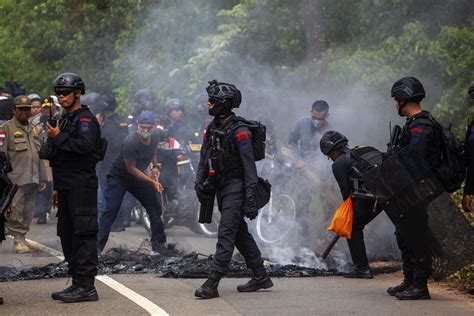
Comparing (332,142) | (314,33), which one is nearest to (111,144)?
(314,33)

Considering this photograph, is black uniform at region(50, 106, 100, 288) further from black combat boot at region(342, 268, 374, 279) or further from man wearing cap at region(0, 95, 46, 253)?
man wearing cap at region(0, 95, 46, 253)

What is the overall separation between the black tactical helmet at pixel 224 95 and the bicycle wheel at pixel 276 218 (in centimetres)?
454

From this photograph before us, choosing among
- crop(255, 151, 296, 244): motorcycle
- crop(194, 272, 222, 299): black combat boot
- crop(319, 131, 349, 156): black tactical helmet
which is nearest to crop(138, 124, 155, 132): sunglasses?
crop(255, 151, 296, 244): motorcycle

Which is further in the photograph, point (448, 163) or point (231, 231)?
point (231, 231)

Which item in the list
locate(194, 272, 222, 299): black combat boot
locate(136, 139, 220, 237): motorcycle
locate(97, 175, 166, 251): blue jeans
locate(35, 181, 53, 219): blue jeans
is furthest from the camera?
locate(35, 181, 53, 219): blue jeans

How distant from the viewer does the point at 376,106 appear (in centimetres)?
1753

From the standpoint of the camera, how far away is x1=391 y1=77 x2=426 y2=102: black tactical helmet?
9727 mm

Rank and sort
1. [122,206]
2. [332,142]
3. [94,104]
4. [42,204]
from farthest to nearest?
[42,204] → [122,206] → [94,104] → [332,142]

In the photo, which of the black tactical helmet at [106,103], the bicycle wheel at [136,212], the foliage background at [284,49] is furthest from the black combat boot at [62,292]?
the foliage background at [284,49]

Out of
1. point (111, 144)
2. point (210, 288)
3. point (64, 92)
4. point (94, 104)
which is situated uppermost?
point (94, 104)

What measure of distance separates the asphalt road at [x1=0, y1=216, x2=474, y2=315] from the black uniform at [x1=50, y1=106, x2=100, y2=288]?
411mm

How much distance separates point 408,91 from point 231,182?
5.78 feet

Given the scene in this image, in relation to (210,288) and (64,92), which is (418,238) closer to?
(210,288)

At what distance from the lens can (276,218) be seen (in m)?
14.7
